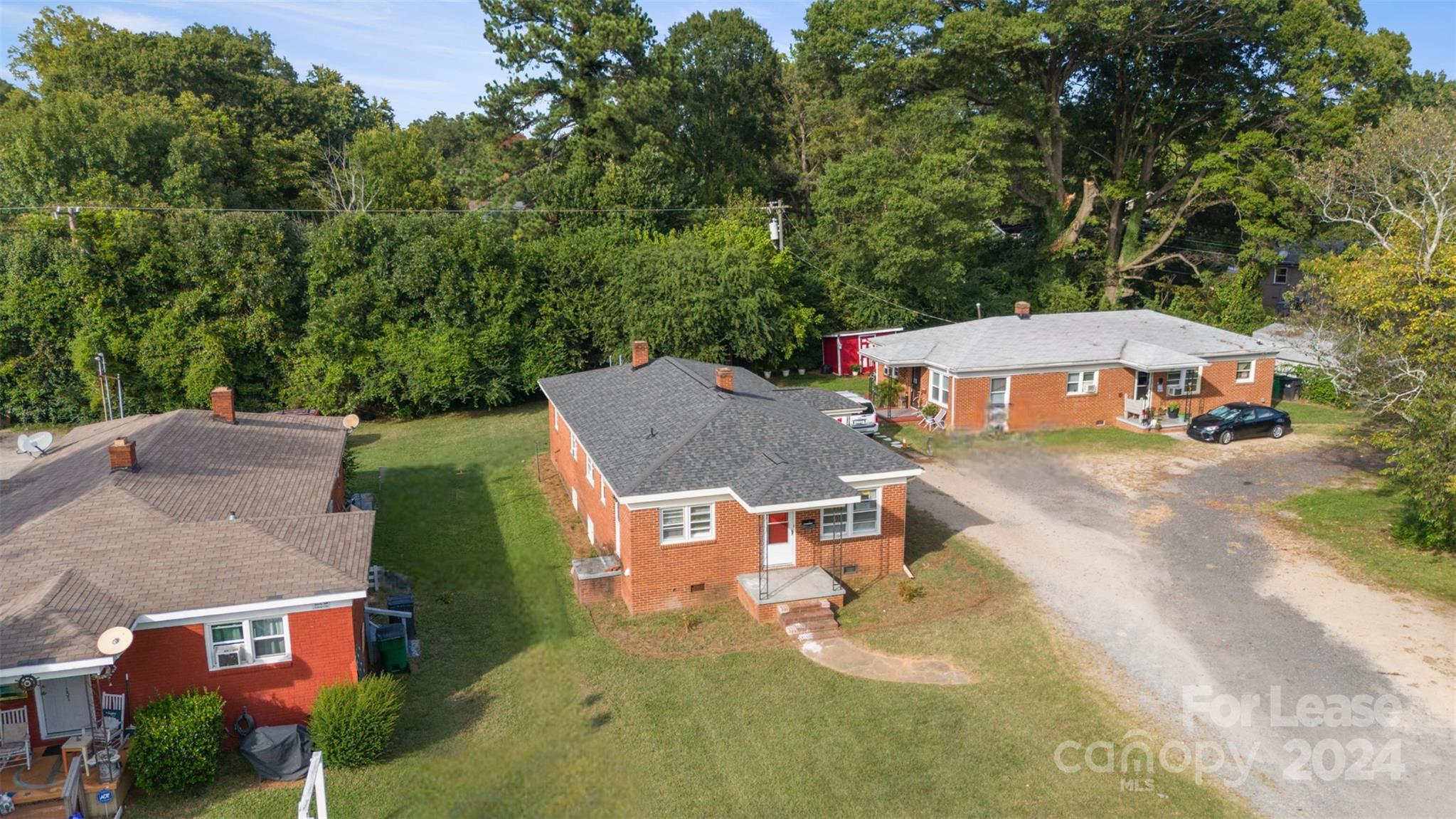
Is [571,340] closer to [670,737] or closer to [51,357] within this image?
[51,357]

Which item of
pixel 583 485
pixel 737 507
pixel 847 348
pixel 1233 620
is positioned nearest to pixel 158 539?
pixel 583 485

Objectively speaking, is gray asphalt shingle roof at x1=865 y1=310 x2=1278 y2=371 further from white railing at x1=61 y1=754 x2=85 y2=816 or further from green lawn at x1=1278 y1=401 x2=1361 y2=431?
white railing at x1=61 y1=754 x2=85 y2=816

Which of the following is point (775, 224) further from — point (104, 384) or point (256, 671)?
point (256, 671)

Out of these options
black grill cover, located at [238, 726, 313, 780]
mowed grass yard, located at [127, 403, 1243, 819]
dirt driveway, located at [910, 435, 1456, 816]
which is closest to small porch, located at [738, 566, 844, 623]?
mowed grass yard, located at [127, 403, 1243, 819]

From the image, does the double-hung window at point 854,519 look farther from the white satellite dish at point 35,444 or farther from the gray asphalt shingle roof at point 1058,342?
the white satellite dish at point 35,444

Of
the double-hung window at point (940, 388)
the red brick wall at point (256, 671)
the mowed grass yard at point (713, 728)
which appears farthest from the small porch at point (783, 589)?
the double-hung window at point (940, 388)
